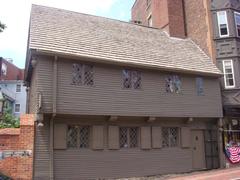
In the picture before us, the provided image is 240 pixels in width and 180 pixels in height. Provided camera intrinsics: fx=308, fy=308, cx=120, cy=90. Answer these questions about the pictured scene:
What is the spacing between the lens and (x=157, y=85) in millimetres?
16453

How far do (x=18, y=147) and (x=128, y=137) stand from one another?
211 inches

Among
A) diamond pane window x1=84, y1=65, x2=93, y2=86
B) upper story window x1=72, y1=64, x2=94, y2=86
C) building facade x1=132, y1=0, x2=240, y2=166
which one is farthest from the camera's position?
building facade x1=132, y1=0, x2=240, y2=166

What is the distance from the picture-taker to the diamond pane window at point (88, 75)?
47.8 feet

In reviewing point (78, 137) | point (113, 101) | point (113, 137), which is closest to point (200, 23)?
point (113, 101)

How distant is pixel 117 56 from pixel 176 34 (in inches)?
297

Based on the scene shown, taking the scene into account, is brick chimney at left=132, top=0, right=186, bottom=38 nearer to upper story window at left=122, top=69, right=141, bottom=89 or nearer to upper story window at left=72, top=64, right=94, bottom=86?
upper story window at left=122, top=69, right=141, bottom=89

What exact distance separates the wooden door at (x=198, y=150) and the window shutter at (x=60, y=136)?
761 cm

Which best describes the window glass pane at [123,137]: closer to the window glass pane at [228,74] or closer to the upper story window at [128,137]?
the upper story window at [128,137]

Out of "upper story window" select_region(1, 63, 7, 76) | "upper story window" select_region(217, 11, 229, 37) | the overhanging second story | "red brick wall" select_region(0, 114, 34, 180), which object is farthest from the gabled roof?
"upper story window" select_region(1, 63, 7, 76)

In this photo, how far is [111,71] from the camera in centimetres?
1527

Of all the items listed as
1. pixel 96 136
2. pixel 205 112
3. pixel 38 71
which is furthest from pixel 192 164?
pixel 38 71

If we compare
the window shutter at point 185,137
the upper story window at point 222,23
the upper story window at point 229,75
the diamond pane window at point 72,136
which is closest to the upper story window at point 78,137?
the diamond pane window at point 72,136

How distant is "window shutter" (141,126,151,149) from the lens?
15.6 metres

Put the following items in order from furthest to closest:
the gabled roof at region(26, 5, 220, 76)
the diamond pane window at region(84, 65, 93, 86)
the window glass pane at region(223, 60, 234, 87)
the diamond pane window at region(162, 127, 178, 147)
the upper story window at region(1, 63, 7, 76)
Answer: the upper story window at region(1, 63, 7, 76) < the window glass pane at region(223, 60, 234, 87) < the diamond pane window at region(162, 127, 178, 147) < the gabled roof at region(26, 5, 220, 76) < the diamond pane window at region(84, 65, 93, 86)
